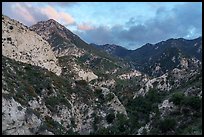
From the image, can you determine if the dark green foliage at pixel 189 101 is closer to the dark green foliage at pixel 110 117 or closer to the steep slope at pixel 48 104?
the steep slope at pixel 48 104

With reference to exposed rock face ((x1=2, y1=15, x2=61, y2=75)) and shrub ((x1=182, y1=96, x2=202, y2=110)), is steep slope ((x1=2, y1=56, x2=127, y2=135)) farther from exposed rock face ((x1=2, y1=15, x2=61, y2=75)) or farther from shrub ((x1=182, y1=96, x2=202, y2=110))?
exposed rock face ((x1=2, y1=15, x2=61, y2=75))

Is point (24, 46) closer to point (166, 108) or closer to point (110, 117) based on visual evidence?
point (110, 117)

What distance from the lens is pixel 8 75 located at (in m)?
69.9

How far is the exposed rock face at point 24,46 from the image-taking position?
10694cm

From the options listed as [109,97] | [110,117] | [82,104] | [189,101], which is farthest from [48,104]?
[189,101]

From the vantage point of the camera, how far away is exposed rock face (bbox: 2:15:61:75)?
106938 millimetres

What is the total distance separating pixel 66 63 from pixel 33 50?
28.1 metres

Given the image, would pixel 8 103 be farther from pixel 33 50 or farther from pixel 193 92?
pixel 33 50

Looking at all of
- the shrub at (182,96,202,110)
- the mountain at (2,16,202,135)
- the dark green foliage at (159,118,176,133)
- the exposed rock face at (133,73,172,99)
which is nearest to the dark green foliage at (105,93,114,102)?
the mountain at (2,16,202,135)

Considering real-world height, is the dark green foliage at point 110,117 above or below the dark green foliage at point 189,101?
below

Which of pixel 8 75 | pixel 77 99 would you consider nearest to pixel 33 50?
pixel 77 99

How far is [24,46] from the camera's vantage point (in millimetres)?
114312

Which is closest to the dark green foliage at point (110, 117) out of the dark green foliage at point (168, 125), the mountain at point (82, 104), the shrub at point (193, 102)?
the mountain at point (82, 104)

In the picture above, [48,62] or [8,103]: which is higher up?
[48,62]
